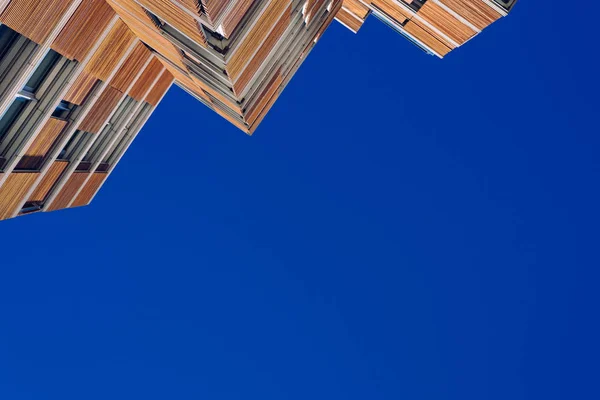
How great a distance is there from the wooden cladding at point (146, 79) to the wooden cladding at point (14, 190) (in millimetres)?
7560

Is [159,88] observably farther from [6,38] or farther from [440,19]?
[440,19]

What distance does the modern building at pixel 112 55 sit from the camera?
13.0 meters

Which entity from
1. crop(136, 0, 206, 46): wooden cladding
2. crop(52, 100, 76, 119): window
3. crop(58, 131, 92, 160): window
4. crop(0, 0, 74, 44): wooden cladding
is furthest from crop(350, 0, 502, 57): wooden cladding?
crop(58, 131, 92, 160): window

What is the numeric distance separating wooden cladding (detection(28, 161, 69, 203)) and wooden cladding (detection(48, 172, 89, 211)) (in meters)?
1.15

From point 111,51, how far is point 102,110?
14.9ft

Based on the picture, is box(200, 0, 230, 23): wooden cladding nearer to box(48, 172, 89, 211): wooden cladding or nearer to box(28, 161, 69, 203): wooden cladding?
box(28, 161, 69, 203): wooden cladding

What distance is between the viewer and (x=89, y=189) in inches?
1059

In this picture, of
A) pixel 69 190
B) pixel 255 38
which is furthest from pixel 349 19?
pixel 69 190

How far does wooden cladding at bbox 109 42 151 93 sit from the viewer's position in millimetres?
19750

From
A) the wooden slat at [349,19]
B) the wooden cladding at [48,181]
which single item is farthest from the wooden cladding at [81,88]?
the wooden slat at [349,19]

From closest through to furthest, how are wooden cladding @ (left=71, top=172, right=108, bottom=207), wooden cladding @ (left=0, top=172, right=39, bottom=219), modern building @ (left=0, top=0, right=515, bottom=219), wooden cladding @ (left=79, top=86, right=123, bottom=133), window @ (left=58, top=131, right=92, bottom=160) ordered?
modern building @ (left=0, top=0, right=515, bottom=219) < wooden cladding @ (left=0, top=172, right=39, bottom=219) < wooden cladding @ (left=79, top=86, right=123, bottom=133) < window @ (left=58, top=131, right=92, bottom=160) < wooden cladding @ (left=71, top=172, right=108, bottom=207)

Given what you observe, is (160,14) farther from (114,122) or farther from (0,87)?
(114,122)

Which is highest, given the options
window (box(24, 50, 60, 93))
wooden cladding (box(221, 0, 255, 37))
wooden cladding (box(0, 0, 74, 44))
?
wooden cladding (box(221, 0, 255, 37))

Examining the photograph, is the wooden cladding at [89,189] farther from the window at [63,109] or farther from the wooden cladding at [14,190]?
the window at [63,109]
